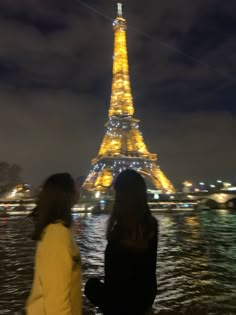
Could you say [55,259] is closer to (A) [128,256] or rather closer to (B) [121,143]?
(A) [128,256]

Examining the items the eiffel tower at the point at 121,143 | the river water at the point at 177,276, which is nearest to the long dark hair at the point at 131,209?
the river water at the point at 177,276

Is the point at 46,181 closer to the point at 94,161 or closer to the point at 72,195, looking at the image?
the point at 72,195

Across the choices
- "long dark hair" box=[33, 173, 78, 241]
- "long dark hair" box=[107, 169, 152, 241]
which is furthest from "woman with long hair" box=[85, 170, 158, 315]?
"long dark hair" box=[33, 173, 78, 241]

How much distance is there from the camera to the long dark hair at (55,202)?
2.34 metres

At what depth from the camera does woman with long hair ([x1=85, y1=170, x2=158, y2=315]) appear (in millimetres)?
2266

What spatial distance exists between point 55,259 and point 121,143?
218ft

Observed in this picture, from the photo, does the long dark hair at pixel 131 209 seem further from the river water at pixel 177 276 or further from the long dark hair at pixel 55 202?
the river water at pixel 177 276

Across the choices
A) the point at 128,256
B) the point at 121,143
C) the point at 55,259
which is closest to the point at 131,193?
the point at 128,256

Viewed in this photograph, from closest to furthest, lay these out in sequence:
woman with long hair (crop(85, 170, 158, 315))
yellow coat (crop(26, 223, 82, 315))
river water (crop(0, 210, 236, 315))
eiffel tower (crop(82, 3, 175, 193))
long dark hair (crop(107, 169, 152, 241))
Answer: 1. yellow coat (crop(26, 223, 82, 315))
2. woman with long hair (crop(85, 170, 158, 315))
3. long dark hair (crop(107, 169, 152, 241))
4. river water (crop(0, 210, 236, 315))
5. eiffel tower (crop(82, 3, 175, 193))

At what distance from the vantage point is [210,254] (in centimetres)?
1225

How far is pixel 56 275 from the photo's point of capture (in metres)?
2.13

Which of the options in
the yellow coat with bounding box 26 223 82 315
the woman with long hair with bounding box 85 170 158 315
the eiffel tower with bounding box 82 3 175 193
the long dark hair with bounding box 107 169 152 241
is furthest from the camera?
the eiffel tower with bounding box 82 3 175 193

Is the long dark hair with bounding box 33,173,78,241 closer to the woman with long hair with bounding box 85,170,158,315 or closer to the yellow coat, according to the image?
the yellow coat

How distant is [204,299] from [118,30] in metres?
65.5
